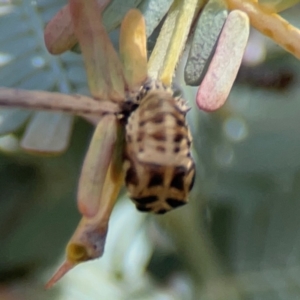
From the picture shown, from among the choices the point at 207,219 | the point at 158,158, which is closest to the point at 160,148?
the point at 158,158

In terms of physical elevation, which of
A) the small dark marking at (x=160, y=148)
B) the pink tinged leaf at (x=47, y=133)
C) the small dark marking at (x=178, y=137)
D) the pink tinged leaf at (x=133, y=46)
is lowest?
the pink tinged leaf at (x=47, y=133)

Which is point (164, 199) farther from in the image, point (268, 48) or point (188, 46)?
point (268, 48)

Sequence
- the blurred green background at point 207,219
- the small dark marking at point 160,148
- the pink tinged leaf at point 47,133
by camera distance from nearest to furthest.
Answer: the small dark marking at point 160,148 → the pink tinged leaf at point 47,133 → the blurred green background at point 207,219

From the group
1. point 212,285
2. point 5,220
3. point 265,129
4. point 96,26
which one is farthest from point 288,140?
point 96,26

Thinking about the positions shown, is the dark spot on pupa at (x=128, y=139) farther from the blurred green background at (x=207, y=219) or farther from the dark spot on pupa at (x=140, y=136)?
the blurred green background at (x=207, y=219)

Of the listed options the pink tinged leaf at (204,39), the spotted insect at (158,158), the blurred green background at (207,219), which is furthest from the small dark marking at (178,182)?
the blurred green background at (207,219)

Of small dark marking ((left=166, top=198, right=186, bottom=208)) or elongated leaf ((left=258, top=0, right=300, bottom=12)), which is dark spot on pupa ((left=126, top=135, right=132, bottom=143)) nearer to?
small dark marking ((left=166, top=198, right=186, bottom=208))

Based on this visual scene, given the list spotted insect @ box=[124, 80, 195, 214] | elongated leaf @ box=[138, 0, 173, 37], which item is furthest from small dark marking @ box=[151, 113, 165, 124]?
elongated leaf @ box=[138, 0, 173, 37]
